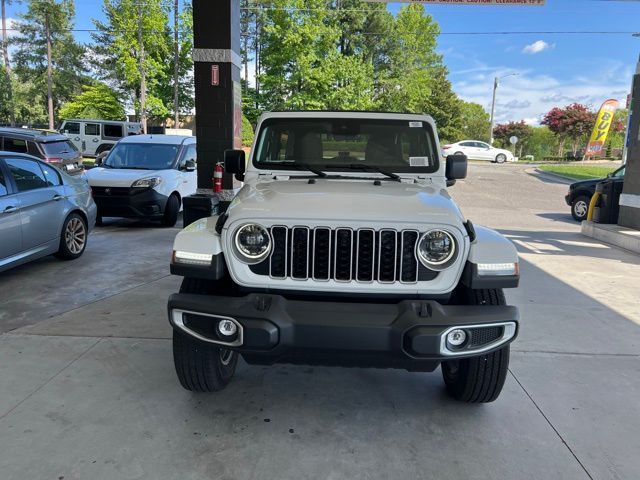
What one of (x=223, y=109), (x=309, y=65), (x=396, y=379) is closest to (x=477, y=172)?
(x=309, y=65)

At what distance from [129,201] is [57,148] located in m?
5.91

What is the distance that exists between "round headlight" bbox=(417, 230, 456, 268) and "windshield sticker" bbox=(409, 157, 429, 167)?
1385mm

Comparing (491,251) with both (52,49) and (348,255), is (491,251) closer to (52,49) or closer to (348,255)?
(348,255)

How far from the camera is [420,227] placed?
111 inches

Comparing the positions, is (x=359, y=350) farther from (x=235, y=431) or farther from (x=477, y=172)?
(x=477, y=172)

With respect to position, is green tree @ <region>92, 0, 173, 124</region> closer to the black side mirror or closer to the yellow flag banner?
the yellow flag banner

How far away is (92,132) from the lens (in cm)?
2839

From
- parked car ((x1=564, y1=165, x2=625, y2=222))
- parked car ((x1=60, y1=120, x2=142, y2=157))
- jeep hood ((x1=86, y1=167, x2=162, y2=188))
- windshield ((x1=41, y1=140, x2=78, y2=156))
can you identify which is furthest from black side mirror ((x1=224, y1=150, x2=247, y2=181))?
parked car ((x1=60, y1=120, x2=142, y2=157))

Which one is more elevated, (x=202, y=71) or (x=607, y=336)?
(x=202, y=71)

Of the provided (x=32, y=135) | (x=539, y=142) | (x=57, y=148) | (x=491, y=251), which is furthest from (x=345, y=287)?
(x=539, y=142)

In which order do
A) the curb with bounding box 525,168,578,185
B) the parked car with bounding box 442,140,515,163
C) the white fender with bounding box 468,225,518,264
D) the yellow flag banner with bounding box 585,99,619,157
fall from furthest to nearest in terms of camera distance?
1. the parked car with bounding box 442,140,515,163
2. the yellow flag banner with bounding box 585,99,619,157
3. the curb with bounding box 525,168,578,185
4. the white fender with bounding box 468,225,518,264

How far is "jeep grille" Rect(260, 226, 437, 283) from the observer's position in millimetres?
2852

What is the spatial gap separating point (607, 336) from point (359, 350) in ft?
10.6

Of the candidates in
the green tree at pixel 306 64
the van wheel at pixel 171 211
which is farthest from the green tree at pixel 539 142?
the van wheel at pixel 171 211
